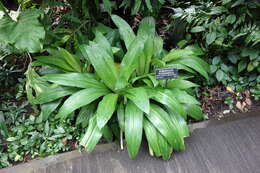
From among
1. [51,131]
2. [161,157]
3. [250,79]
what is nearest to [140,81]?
[161,157]

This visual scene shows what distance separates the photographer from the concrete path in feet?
4.81

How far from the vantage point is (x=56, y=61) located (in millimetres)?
1597

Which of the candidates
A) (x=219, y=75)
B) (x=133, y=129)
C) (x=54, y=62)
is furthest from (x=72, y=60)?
(x=219, y=75)

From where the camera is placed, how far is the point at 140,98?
51.9 inches

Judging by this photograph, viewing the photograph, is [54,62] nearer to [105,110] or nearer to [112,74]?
[112,74]

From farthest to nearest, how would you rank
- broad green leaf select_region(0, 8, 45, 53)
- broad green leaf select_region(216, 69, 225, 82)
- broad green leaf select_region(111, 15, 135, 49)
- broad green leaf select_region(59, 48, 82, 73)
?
broad green leaf select_region(216, 69, 225, 82) < broad green leaf select_region(111, 15, 135, 49) < broad green leaf select_region(59, 48, 82, 73) < broad green leaf select_region(0, 8, 45, 53)

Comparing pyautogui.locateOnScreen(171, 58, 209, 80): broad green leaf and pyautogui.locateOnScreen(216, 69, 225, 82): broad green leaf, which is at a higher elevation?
pyautogui.locateOnScreen(171, 58, 209, 80): broad green leaf

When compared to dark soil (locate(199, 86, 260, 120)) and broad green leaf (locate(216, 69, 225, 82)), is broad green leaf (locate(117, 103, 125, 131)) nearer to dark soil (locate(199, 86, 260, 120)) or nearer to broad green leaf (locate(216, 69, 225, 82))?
dark soil (locate(199, 86, 260, 120))

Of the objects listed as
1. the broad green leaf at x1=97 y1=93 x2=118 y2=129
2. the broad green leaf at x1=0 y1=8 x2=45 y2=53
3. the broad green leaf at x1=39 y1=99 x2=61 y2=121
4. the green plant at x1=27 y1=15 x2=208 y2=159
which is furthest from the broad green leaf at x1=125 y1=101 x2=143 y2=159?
the broad green leaf at x1=0 y1=8 x2=45 y2=53

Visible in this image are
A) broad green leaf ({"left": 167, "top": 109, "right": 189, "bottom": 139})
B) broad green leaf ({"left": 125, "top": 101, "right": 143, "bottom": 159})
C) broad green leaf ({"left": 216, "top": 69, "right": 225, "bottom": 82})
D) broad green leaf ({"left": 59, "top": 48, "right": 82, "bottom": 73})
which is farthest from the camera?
broad green leaf ({"left": 216, "top": 69, "right": 225, "bottom": 82})

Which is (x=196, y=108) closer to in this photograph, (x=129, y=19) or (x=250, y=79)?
(x=250, y=79)

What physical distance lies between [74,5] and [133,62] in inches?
31.2

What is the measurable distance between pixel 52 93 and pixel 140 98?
645 mm

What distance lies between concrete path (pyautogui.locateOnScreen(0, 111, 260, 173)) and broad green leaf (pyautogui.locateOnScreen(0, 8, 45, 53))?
821 millimetres
